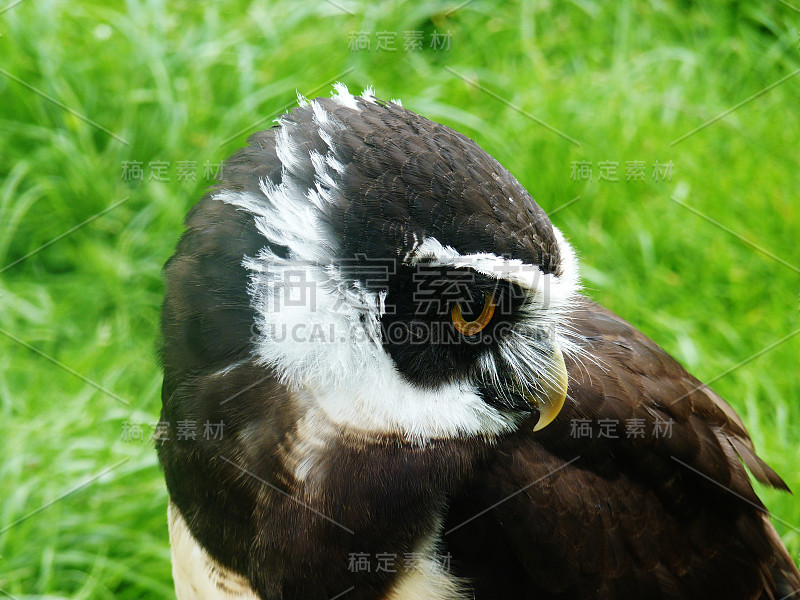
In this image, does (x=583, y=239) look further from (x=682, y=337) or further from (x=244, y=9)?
(x=244, y=9)

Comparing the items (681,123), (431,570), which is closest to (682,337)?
(681,123)

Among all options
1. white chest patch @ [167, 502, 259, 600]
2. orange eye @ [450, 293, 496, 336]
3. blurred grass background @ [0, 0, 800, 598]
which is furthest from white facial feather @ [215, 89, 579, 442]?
blurred grass background @ [0, 0, 800, 598]

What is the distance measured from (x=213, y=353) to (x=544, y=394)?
39.4 inches

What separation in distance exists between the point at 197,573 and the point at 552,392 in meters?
1.33

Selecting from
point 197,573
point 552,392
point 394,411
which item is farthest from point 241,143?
point 552,392

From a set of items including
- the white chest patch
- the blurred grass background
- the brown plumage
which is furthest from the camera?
the blurred grass background

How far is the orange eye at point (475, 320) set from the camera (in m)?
2.45

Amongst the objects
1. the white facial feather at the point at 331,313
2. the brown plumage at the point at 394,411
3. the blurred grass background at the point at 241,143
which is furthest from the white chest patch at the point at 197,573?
the blurred grass background at the point at 241,143

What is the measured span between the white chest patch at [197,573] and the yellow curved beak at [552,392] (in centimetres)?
106

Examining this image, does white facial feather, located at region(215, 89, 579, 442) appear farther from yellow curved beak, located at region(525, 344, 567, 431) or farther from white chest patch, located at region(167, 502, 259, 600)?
white chest patch, located at region(167, 502, 259, 600)

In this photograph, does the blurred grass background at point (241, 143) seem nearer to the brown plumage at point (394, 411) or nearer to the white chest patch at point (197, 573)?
the white chest patch at point (197, 573)

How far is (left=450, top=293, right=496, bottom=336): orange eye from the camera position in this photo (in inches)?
96.6

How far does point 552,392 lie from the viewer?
8.61 feet

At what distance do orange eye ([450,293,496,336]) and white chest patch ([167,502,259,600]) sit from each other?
1056 millimetres
